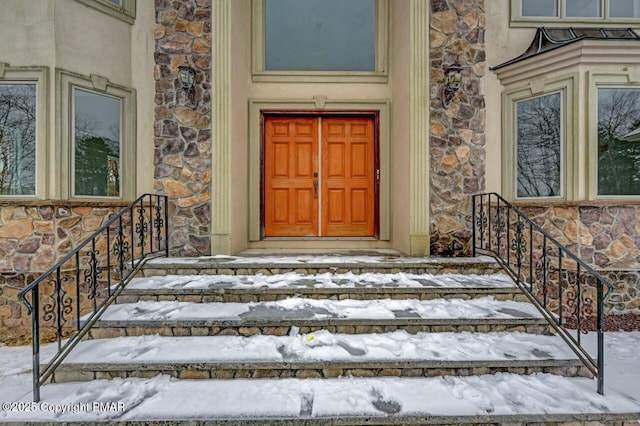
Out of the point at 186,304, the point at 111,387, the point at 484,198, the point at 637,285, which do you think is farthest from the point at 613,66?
the point at 111,387

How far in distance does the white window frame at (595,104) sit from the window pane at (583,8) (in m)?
1.23

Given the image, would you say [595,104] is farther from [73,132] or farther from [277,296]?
[73,132]

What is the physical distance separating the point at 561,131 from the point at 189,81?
5.01 m

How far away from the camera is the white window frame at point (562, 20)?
4512 mm

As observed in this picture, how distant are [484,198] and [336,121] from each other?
254 centimetres

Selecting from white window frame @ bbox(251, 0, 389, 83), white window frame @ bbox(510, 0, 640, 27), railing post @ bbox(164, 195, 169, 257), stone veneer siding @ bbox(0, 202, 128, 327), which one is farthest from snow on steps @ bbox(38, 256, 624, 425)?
white window frame @ bbox(510, 0, 640, 27)

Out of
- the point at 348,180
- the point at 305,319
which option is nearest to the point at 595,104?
the point at 348,180

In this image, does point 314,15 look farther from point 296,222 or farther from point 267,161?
point 296,222

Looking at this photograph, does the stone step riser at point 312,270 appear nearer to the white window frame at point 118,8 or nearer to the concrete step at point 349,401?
the concrete step at point 349,401

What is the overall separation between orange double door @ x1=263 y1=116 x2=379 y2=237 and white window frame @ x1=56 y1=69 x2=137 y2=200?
1.92 m

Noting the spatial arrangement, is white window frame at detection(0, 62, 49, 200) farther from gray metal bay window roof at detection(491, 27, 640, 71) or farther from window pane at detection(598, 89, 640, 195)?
window pane at detection(598, 89, 640, 195)

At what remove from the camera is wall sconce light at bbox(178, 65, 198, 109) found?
401 cm

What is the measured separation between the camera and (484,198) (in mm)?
4402

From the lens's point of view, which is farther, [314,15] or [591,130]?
[314,15]
